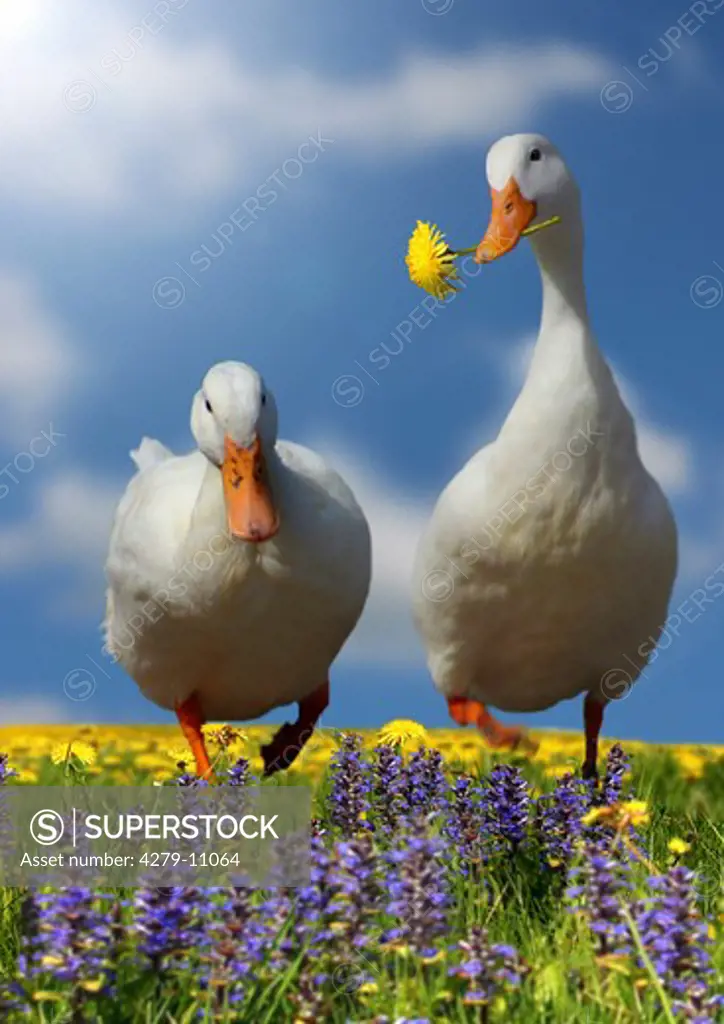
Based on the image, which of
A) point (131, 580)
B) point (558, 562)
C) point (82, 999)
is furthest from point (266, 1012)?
point (131, 580)

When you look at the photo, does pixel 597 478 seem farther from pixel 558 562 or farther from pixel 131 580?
pixel 131 580

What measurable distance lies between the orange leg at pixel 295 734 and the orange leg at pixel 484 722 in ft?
2.47

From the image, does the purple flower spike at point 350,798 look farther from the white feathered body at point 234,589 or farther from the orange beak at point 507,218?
the orange beak at point 507,218

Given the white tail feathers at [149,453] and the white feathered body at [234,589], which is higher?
the white tail feathers at [149,453]

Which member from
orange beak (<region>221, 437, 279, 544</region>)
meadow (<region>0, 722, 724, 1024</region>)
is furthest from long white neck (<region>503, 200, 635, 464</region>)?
meadow (<region>0, 722, 724, 1024</region>)

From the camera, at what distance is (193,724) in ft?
20.2

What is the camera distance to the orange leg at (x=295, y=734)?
21.5ft

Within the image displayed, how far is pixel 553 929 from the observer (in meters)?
3.44

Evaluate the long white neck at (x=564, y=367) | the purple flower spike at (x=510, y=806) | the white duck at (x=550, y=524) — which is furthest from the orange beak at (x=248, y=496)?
the purple flower spike at (x=510, y=806)

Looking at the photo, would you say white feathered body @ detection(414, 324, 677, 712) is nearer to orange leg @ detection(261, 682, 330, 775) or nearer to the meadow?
orange leg @ detection(261, 682, 330, 775)

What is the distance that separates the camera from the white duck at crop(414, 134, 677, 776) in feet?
17.8

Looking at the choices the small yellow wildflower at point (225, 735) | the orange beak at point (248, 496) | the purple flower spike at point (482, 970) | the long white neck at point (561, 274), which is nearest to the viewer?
the purple flower spike at point (482, 970)

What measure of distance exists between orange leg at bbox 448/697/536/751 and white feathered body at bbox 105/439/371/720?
0.63m

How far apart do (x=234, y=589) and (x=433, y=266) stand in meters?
1.57
